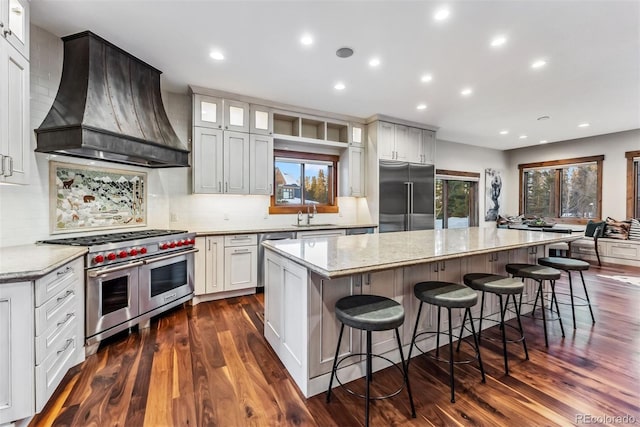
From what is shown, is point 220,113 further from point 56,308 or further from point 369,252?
point 369,252

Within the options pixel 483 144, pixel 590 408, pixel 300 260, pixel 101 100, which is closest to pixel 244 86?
pixel 101 100

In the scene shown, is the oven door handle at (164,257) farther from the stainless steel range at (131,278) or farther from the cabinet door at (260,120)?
the cabinet door at (260,120)

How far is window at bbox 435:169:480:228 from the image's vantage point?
673 centimetres

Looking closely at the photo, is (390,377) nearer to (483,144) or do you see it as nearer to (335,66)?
(335,66)

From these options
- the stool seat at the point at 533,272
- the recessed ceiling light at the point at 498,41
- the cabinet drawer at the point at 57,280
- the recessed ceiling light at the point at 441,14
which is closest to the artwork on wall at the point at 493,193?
the stool seat at the point at 533,272

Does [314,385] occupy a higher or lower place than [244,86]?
lower

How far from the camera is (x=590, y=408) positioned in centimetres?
173

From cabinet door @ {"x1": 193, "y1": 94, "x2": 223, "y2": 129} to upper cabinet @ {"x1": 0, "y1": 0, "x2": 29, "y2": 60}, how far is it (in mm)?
1652

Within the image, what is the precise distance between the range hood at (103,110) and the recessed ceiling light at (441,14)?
9.17 feet

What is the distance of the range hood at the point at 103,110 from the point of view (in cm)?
233

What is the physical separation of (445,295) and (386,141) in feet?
11.4

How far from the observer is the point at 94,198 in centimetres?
296

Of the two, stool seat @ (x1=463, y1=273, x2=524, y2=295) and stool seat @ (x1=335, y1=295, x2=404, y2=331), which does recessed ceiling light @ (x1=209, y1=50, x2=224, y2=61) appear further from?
stool seat @ (x1=463, y1=273, x2=524, y2=295)

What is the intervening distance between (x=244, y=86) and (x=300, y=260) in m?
2.81
